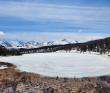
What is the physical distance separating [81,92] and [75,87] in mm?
1395

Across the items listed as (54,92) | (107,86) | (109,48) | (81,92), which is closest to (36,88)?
(54,92)

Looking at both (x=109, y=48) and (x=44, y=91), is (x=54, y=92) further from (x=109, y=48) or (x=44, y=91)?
(x=109, y=48)

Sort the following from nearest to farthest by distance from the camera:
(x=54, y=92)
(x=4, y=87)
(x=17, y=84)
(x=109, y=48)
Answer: (x=54, y=92) → (x=4, y=87) → (x=17, y=84) → (x=109, y=48)

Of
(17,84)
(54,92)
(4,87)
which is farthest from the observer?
(17,84)

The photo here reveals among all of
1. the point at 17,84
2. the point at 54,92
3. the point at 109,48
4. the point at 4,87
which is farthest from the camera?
the point at 109,48

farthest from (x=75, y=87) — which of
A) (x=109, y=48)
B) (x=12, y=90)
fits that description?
(x=109, y=48)

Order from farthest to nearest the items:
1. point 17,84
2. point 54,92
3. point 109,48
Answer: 1. point 109,48
2. point 17,84
3. point 54,92

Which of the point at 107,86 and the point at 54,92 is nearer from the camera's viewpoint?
the point at 54,92

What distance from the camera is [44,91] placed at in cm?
1592

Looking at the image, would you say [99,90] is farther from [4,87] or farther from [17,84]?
[4,87]

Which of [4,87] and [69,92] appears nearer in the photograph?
[69,92]

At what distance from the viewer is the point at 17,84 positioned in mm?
18406

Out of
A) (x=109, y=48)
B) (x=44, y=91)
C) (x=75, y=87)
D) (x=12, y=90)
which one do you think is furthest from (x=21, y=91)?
(x=109, y=48)

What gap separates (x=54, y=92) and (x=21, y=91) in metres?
3.85
